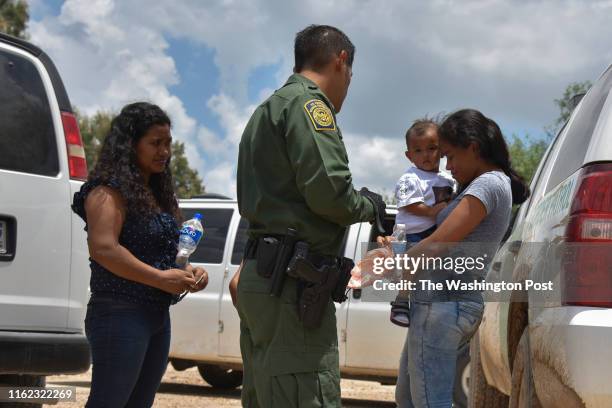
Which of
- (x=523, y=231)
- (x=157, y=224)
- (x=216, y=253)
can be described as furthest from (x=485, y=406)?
(x=216, y=253)

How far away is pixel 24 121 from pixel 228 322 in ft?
16.9

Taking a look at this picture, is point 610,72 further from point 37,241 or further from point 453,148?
point 37,241

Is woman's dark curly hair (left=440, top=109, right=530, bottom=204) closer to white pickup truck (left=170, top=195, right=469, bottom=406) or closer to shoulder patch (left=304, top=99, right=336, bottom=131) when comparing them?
shoulder patch (left=304, top=99, right=336, bottom=131)

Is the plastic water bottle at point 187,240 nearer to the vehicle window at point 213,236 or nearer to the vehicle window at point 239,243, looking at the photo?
the vehicle window at point 239,243

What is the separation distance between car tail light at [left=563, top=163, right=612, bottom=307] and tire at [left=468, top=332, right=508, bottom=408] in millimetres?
2326

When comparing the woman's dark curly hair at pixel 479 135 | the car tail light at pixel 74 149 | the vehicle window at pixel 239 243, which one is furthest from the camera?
the vehicle window at pixel 239 243

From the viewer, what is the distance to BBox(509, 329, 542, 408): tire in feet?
11.7

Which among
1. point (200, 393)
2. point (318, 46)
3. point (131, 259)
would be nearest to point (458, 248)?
point (318, 46)

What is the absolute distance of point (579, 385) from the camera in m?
2.99

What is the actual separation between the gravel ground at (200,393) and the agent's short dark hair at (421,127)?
4203 millimetres

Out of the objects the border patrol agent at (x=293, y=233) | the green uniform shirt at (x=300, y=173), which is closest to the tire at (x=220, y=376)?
the border patrol agent at (x=293, y=233)

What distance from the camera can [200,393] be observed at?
10516 millimetres

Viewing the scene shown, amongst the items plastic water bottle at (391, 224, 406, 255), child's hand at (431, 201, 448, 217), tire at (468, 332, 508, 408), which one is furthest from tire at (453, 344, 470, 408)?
plastic water bottle at (391, 224, 406, 255)

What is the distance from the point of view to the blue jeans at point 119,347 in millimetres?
4004
